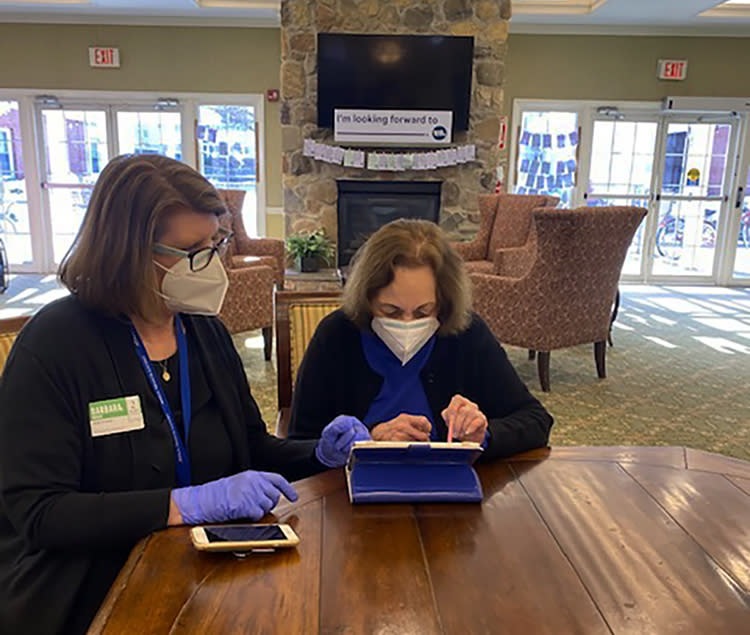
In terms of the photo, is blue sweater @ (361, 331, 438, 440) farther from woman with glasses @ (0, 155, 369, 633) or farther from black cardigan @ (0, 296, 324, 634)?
black cardigan @ (0, 296, 324, 634)

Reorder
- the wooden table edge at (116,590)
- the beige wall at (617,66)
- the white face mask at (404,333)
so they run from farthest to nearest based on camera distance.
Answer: the beige wall at (617,66)
the white face mask at (404,333)
the wooden table edge at (116,590)

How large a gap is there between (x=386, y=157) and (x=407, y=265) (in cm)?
440

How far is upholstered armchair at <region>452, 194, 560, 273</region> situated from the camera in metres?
5.19

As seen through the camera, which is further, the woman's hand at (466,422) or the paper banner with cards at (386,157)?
the paper banner with cards at (386,157)

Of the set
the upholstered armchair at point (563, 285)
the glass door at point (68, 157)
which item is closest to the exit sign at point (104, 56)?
the glass door at point (68, 157)

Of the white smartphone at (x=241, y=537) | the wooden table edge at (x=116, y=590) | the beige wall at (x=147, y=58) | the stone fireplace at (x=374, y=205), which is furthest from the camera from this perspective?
the beige wall at (x=147, y=58)

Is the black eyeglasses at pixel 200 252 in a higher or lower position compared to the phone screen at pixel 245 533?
higher

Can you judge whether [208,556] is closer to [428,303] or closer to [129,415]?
[129,415]

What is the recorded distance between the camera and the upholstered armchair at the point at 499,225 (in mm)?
5188

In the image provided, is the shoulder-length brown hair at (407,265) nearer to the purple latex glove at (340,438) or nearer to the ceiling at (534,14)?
the purple latex glove at (340,438)

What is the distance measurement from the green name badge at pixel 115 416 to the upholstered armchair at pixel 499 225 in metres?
4.16

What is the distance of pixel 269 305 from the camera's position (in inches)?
166

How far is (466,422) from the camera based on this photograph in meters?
→ 1.14

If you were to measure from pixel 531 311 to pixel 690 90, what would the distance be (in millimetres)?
4945
